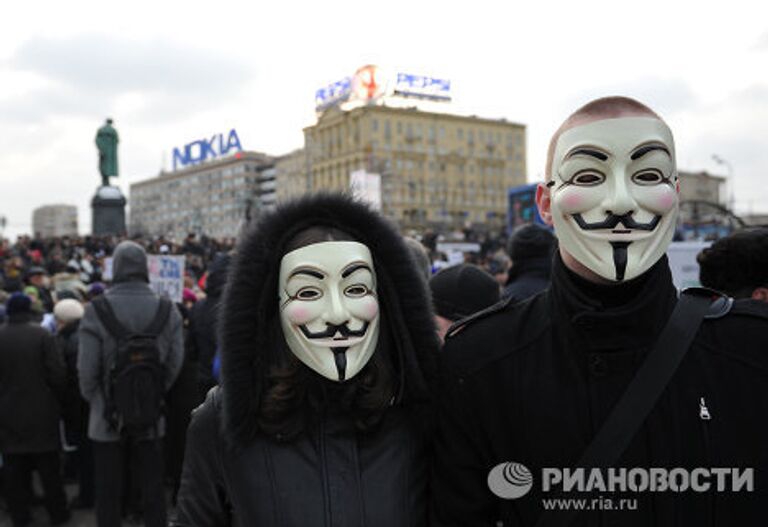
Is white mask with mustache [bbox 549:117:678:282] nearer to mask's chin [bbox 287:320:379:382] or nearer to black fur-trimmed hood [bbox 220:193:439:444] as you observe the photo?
black fur-trimmed hood [bbox 220:193:439:444]

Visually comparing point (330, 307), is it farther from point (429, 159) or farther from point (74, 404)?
point (429, 159)

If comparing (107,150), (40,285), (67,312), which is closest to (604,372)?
(67,312)

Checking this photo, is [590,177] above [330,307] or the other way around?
above

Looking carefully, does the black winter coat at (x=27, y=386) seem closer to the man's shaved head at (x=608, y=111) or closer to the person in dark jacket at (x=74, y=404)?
the person in dark jacket at (x=74, y=404)

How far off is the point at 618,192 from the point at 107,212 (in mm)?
28999

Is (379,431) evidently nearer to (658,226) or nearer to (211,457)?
(211,457)

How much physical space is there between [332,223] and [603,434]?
1.04 metres

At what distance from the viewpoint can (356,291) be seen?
2.22 meters

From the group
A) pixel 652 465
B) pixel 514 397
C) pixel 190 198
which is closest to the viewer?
pixel 652 465

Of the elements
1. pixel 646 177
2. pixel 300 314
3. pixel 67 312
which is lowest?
pixel 67 312

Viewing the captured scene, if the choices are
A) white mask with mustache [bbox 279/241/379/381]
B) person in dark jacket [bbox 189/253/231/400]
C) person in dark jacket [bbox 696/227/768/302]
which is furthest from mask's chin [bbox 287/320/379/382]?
person in dark jacket [bbox 189/253/231/400]

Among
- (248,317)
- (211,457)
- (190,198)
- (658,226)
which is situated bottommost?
(211,457)

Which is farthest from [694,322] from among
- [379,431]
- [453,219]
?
[453,219]

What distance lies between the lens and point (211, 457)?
83.7 inches
